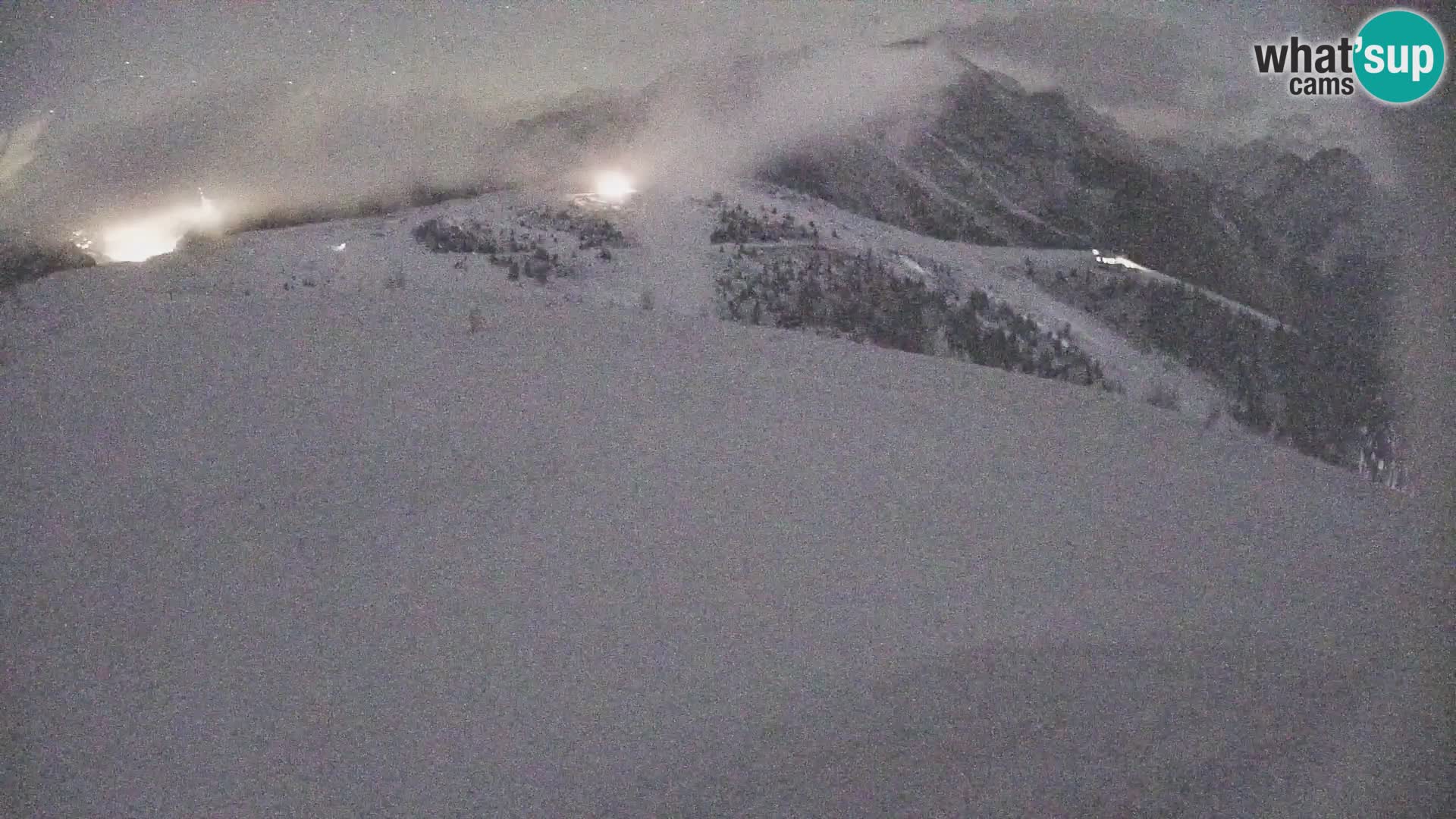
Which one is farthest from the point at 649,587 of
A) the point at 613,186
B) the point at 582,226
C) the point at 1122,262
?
the point at 1122,262

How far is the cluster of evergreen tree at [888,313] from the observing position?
98.7 inches

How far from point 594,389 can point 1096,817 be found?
4.44 ft

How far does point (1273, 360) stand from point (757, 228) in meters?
1.82

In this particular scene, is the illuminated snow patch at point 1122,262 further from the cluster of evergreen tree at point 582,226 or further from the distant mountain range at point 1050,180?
the cluster of evergreen tree at point 582,226

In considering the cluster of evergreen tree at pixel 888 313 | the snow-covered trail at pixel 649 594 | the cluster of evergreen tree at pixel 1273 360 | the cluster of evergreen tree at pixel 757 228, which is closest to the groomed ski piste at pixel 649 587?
the snow-covered trail at pixel 649 594

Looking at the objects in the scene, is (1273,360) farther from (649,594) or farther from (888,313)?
(649,594)

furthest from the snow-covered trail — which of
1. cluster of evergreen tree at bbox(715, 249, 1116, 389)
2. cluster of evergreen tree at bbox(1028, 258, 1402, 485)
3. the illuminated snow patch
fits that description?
the illuminated snow patch

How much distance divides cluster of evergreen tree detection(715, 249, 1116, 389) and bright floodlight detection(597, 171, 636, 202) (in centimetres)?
47

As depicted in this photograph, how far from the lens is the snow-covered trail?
48.9 inches

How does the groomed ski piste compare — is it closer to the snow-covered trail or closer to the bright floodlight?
the snow-covered trail

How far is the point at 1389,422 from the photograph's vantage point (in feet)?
6.70

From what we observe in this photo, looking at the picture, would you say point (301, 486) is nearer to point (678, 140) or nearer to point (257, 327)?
point (257, 327)

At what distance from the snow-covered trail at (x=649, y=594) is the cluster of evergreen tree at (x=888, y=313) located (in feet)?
1.31

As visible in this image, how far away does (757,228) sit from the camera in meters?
2.99
